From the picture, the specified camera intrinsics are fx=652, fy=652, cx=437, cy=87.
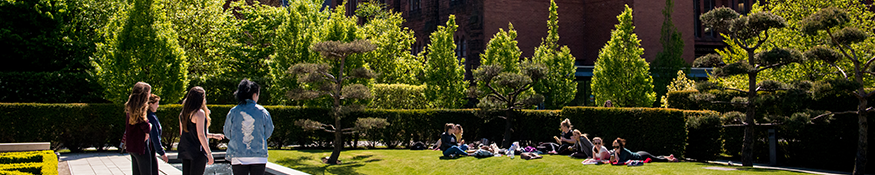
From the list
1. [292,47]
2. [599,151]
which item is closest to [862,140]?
[599,151]

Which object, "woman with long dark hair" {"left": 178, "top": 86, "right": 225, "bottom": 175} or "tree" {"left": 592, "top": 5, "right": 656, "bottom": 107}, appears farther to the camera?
"tree" {"left": 592, "top": 5, "right": 656, "bottom": 107}

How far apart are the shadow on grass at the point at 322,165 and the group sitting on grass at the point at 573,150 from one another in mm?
2095

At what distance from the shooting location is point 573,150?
14953 millimetres

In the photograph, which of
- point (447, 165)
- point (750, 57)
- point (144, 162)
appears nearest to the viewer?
point (144, 162)

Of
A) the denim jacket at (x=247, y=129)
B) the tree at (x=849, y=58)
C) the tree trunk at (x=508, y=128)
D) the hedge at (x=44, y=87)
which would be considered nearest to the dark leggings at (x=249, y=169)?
the denim jacket at (x=247, y=129)

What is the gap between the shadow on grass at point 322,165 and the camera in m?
14.5

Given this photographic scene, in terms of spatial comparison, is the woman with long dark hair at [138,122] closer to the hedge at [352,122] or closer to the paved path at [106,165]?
the paved path at [106,165]

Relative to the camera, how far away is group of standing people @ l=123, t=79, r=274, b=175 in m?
6.59

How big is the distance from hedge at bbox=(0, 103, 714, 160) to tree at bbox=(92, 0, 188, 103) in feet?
2.74

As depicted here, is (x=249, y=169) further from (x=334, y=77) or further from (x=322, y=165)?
(x=334, y=77)

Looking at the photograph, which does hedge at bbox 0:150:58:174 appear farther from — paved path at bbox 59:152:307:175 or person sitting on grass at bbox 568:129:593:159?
person sitting on grass at bbox 568:129:593:159

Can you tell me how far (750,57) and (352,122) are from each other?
1095cm

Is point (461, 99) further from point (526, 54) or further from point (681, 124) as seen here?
point (526, 54)

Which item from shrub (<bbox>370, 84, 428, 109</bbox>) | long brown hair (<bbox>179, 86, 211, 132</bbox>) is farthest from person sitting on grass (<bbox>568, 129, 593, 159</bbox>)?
shrub (<bbox>370, 84, 428, 109</bbox>)
